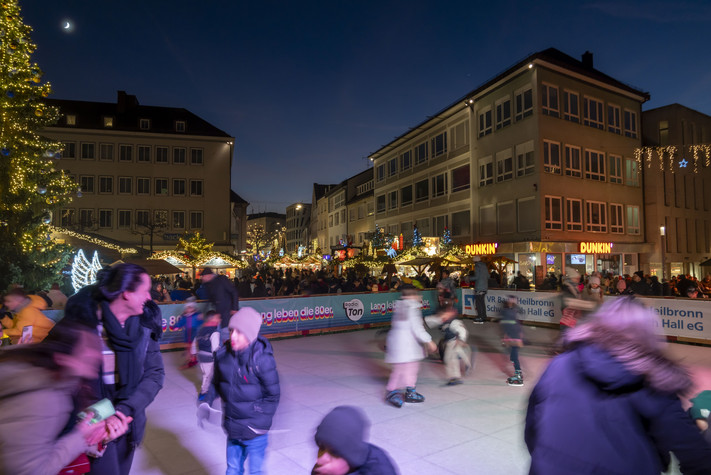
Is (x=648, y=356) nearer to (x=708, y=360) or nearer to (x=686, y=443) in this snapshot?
(x=686, y=443)

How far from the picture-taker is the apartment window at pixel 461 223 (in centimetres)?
3200

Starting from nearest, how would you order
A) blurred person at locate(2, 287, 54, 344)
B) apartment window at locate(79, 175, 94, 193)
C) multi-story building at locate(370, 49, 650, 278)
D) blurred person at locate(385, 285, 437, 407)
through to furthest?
blurred person at locate(2, 287, 54, 344)
blurred person at locate(385, 285, 437, 407)
multi-story building at locate(370, 49, 650, 278)
apartment window at locate(79, 175, 94, 193)

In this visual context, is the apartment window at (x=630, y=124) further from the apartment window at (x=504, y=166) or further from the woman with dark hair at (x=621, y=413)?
the woman with dark hair at (x=621, y=413)

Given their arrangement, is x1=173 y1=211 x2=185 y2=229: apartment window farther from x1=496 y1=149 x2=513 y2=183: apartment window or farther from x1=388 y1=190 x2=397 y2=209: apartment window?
x1=496 y1=149 x2=513 y2=183: apartment window

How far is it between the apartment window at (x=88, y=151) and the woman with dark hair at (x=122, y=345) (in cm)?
4577

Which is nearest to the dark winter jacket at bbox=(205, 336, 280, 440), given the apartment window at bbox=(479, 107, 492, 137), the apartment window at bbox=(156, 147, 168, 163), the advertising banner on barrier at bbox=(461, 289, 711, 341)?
the advertising banner on barrier at bbox=(461, 289, 711, 341)

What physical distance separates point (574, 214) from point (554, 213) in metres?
1.72

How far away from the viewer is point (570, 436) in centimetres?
192

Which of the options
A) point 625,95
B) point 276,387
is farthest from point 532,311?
point 625,95

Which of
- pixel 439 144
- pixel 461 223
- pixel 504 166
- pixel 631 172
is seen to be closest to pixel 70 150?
pixel 439 144

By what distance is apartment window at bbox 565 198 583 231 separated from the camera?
87.2ft

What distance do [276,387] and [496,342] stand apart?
9771mm

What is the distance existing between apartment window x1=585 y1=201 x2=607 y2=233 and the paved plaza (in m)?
18.1

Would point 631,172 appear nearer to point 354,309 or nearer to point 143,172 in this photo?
point 354,309
